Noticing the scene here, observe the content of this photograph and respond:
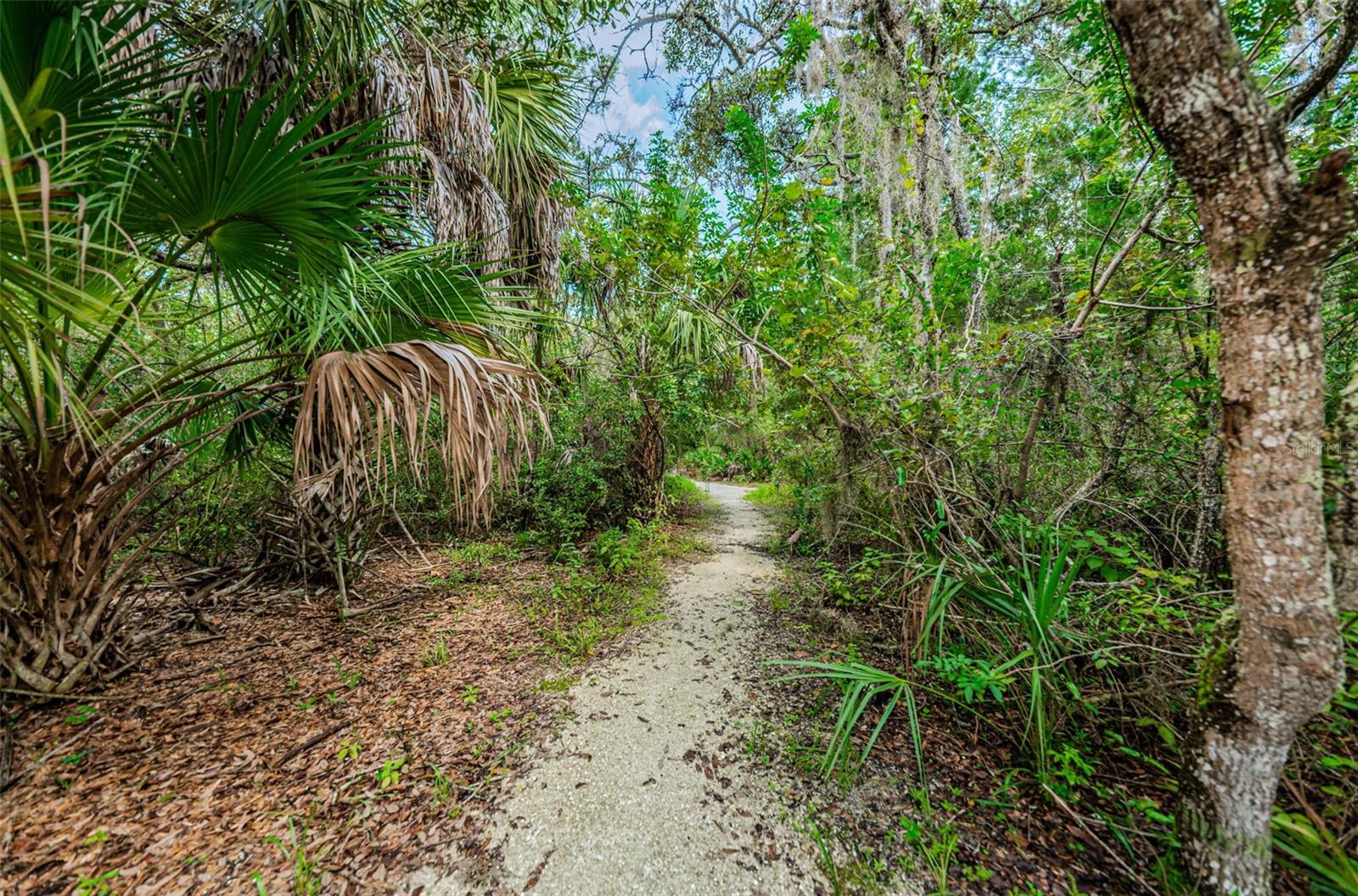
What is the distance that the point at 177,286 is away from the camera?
2.02 metres

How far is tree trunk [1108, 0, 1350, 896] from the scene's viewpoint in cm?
94

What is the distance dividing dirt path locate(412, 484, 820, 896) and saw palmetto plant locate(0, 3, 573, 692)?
1.21 meters

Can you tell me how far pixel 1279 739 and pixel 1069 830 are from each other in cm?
80

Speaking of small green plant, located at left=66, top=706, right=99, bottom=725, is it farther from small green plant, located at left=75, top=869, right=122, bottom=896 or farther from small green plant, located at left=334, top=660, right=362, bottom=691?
small green plant, located at left=75, top=869, right=122, bottom=896

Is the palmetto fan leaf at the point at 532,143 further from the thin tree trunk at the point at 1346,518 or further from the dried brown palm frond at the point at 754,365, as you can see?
the thin tree trunk at the point at 1346,518

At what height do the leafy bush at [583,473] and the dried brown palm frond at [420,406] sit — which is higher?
the dried brown palm frond at [420,406]

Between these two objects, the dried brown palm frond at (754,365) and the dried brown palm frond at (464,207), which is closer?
the dried brown palm frond at (464,207)

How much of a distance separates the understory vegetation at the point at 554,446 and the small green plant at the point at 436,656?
33mm

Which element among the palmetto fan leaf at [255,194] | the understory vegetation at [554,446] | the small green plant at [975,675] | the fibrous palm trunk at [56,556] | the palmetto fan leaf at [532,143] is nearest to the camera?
the understory vegetation at [554,446]

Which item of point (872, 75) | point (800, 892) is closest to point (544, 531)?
point (800, 892)

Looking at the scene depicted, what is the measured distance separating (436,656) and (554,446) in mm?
1520

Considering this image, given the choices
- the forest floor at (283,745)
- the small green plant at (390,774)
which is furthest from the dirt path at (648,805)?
the small green plant at (390,774)

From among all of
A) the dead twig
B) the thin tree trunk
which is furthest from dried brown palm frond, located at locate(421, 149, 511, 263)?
the thin tree trunk

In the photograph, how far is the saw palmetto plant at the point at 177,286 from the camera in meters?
1.23
